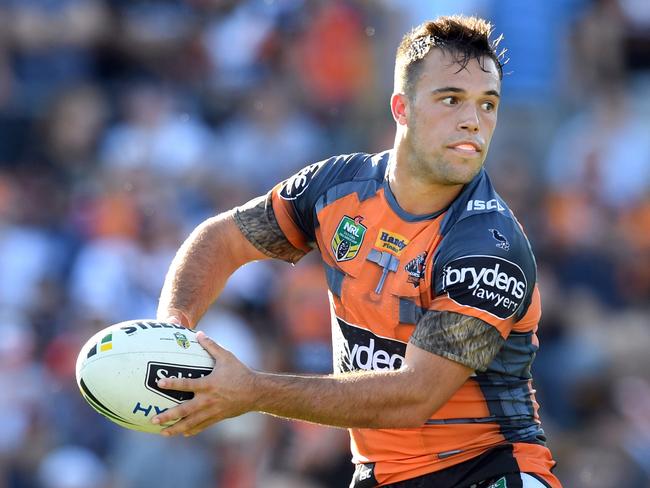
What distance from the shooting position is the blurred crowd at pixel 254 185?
408 inches

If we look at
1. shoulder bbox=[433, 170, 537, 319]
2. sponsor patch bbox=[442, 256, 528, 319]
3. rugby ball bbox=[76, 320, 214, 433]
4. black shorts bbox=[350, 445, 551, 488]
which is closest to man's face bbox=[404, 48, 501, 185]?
shoulder bbox=[433, 170, 537, 319]

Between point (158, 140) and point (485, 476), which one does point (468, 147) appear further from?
point (158, 140)

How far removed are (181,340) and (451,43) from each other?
1.86 meters

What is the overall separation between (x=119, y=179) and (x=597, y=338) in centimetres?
524

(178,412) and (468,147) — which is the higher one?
(468,147)

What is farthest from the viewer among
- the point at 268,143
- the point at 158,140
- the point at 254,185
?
the point at 158,140

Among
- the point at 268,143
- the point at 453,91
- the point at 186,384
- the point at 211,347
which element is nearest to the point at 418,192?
the point at 453,91

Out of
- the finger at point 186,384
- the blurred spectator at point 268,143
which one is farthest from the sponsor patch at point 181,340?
the blurred spectator at point 268,143

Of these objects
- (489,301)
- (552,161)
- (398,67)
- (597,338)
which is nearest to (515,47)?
(552,161)

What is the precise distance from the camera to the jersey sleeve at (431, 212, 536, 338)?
5277mm

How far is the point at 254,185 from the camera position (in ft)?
40.4

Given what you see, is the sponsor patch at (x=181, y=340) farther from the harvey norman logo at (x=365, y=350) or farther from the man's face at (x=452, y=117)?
the man's face at (x=452, y=117)

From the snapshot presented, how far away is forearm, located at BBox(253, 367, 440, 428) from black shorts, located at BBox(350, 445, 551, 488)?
19.4 inches

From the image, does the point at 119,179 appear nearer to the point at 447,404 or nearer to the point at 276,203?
the point at 276,203
